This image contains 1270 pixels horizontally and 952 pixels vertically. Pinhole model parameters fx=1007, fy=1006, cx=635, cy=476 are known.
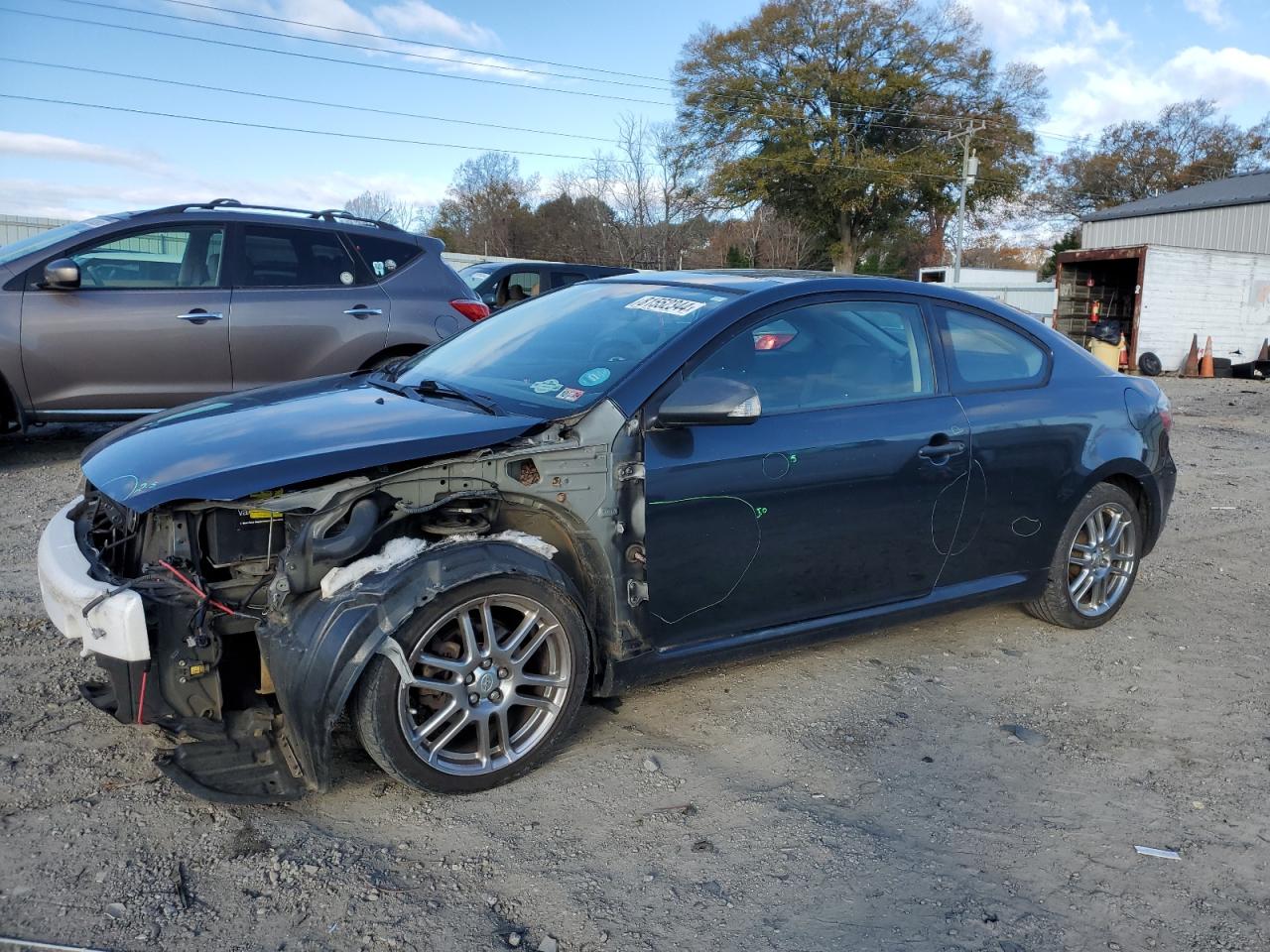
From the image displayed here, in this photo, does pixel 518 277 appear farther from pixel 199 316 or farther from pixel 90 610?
pixel 90 610

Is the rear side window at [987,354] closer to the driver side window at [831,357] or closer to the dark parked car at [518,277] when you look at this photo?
the driver side window at [831,357]

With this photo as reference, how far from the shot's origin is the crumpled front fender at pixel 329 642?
2.83 meters

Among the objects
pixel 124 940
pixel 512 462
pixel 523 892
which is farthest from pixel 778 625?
pixel 124 940

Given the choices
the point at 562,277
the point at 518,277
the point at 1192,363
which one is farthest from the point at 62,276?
the point at 1192,363

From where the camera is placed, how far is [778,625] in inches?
148

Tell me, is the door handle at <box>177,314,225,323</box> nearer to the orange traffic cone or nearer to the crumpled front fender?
the crumpled front fender

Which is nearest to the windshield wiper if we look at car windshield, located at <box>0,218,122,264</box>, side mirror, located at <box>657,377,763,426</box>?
side mirror, located at <box>657,377,763,426</box>

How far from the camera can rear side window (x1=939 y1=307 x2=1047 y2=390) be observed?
14.0ft

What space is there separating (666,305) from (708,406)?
0.75 m

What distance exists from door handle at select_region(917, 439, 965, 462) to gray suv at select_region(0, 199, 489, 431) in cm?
425

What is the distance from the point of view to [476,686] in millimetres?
3121

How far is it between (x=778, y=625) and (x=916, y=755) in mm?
664

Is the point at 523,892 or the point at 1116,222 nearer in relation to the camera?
the point at 523,892

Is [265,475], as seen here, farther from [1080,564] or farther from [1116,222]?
[1116,222]
